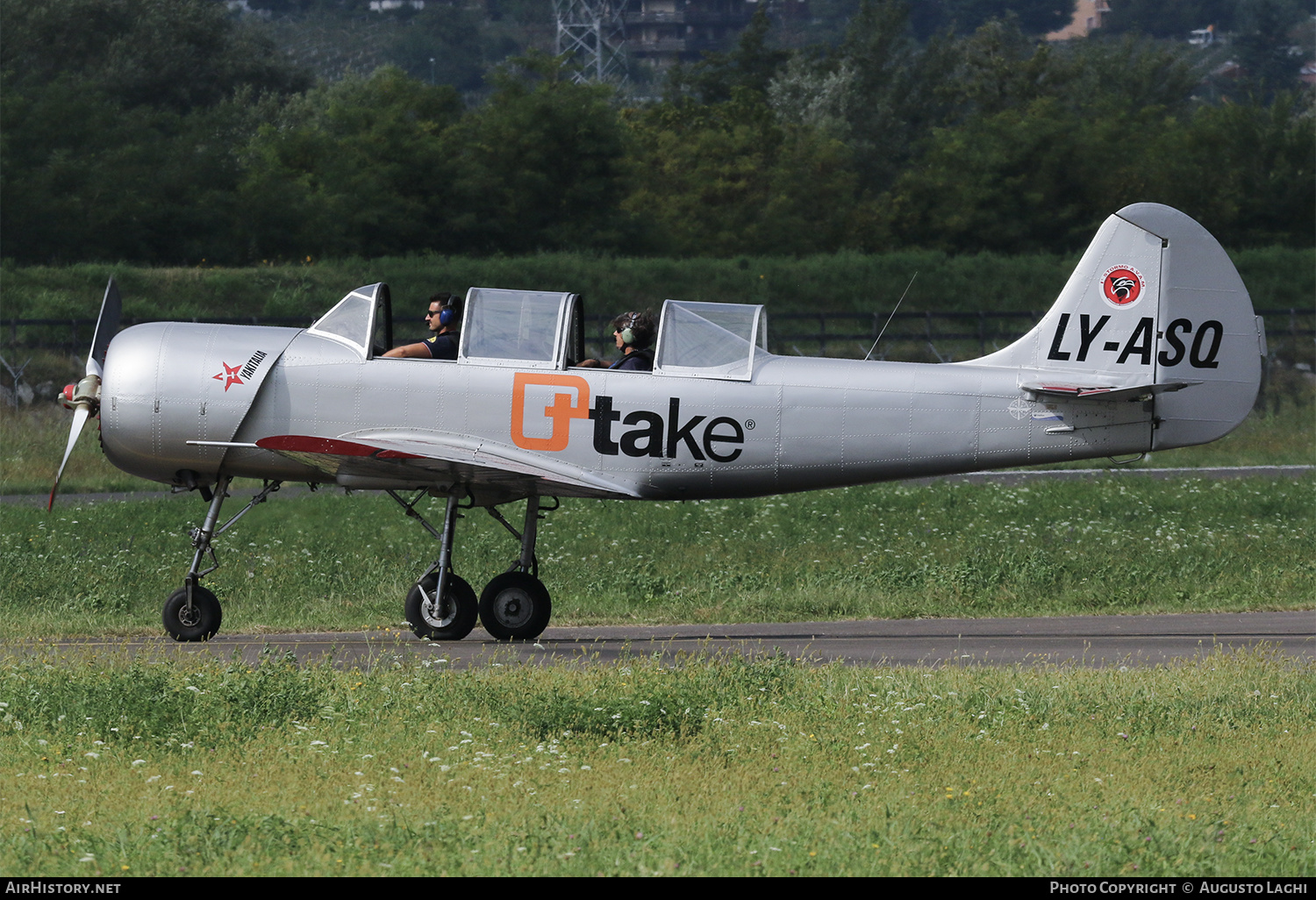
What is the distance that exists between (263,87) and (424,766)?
245ft

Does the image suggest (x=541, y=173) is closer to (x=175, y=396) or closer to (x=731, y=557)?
(x=731, y=557)

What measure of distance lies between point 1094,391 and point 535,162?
42576mm

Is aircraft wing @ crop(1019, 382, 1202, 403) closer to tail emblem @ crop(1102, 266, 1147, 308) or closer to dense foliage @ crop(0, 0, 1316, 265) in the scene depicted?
tail emblem @ crop(1102, 266, 1147, 308)

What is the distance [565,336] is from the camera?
13234mm

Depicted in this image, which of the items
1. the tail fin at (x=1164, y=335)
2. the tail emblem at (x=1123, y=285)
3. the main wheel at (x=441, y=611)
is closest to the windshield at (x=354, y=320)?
the main wheel at (x=441, y=611)

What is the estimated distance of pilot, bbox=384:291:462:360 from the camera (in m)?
13.5

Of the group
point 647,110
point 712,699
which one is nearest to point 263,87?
point 647,110

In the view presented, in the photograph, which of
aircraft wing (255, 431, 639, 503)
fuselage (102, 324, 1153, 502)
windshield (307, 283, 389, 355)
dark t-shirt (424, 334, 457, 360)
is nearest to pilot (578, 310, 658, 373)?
fuselage (102, 324, 1153, 502)

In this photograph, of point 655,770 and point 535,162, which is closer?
point 655,770

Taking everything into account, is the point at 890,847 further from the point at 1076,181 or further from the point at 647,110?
the point at 647,110

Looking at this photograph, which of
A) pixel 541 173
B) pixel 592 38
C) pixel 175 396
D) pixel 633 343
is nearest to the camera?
pixel 175 396

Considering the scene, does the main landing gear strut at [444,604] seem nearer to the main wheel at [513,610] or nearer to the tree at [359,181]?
the main wheel at [513,610]

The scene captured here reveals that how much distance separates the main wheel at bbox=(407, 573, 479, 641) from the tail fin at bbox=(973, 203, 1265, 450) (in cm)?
526

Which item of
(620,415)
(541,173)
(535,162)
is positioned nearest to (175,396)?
(620,415)
